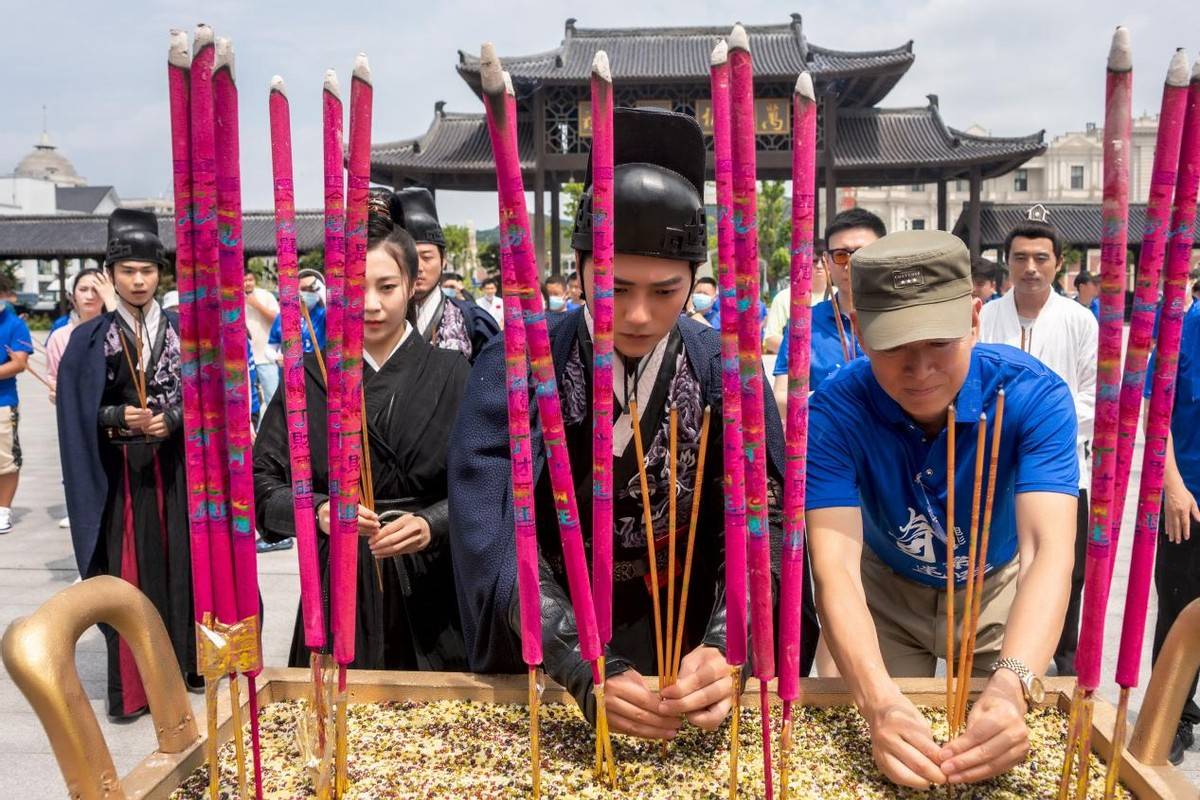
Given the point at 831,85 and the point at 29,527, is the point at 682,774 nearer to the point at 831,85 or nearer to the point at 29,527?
the point at 29,527

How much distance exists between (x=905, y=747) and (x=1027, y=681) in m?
0.20

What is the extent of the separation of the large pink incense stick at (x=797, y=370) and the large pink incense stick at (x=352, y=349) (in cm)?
42

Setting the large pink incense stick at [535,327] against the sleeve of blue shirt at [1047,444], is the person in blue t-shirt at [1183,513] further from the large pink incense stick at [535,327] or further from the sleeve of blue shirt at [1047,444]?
the large pink incense stick at [535,327]

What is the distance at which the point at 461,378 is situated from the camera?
7.61 feet

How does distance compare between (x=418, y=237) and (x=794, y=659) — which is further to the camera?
(x=418, y=237)

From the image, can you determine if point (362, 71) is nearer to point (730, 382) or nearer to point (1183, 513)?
point (730, 382)

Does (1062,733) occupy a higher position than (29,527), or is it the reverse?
(1062,733)

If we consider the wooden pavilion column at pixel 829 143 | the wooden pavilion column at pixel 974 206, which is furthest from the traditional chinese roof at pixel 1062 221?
the wooden pavilion column at pixel 829 143

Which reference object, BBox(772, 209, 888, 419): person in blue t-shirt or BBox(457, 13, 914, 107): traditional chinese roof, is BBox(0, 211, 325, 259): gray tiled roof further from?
BBox(772, 209, 888, 419): person in blue t-shirt

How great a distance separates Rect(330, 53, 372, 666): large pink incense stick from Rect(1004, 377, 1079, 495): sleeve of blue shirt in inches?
38.2

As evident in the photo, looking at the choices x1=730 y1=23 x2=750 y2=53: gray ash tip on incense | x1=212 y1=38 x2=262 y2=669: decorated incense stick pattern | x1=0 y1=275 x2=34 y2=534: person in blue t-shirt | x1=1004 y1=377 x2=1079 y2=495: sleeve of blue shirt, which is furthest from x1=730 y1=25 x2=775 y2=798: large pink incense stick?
x1=0 y1=275 x2=34 y2=534: person in blue t-shirt

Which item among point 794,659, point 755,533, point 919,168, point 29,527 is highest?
point 919,168

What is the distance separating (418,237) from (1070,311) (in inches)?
87.1

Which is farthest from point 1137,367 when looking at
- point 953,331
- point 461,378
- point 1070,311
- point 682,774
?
point 1070,311
